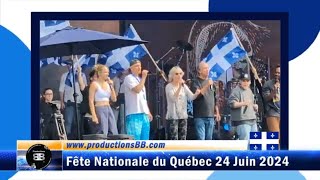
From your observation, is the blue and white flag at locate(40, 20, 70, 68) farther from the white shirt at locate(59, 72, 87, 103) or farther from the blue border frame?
the white shirt at locate(59, 72, 87, 103)

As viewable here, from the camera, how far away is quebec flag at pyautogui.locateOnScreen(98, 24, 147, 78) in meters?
5.32

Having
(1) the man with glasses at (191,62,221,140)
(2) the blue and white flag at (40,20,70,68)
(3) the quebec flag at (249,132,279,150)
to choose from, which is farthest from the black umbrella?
(3) the quebec flag at (249,132,279,150)

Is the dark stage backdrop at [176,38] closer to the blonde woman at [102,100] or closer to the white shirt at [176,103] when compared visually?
the white shirt at [176,103]

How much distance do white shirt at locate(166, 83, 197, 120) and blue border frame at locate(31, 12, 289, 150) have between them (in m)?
0.49

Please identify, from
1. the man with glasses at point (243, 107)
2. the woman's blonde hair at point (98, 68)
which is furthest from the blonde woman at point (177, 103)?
the woman's blonde hair at point (98, 68)

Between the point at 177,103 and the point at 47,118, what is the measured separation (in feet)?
2.95

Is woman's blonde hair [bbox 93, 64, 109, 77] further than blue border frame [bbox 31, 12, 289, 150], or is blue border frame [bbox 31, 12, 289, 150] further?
woman's blonde hair [bbox 93, 64, 109, 77]

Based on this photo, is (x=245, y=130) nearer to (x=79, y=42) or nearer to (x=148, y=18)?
(x=148, y=18)

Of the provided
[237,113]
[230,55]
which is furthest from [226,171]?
[230,55]

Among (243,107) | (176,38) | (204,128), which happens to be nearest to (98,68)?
(176,38)

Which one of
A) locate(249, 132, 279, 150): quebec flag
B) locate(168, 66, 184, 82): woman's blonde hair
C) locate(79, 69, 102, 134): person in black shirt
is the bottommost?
locate(249, 132, 279, 150): quebec flag
